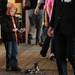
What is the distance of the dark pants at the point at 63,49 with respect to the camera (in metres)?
5.62

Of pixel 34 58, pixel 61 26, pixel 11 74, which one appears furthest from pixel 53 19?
pixel 34 58

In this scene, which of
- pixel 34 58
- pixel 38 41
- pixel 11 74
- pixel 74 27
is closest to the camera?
pixel 74 27

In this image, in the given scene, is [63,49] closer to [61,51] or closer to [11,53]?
[61,51]

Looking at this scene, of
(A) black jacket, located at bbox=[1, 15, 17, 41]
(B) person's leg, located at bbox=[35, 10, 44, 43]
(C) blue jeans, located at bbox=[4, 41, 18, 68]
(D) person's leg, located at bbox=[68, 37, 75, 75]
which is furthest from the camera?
(B) person's leg, located at bbox=[35, 10, 44, 43]

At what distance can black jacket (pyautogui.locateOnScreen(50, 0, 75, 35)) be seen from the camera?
5.61 m

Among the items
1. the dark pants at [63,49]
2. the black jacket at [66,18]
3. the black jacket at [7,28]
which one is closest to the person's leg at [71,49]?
the dark pants at [63,49]

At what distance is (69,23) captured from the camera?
5.63 m

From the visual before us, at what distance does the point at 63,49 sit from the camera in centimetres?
573

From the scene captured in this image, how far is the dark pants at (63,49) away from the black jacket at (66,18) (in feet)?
0.35

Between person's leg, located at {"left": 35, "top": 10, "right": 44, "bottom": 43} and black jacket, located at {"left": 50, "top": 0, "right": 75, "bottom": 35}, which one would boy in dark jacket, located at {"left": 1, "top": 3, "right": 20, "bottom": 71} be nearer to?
black jacket, located at {"left": 50, "top": 0, "right": 75, "bottom": 35}

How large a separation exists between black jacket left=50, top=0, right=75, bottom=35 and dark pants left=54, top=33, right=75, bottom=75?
0.35 feet

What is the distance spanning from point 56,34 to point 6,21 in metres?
2.68

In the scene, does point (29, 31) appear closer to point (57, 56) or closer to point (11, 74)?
point (11, 74)

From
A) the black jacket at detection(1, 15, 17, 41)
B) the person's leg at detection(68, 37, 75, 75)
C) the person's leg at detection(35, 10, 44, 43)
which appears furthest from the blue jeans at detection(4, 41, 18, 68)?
the person's leg at detection(35, 10, 44, 43)
